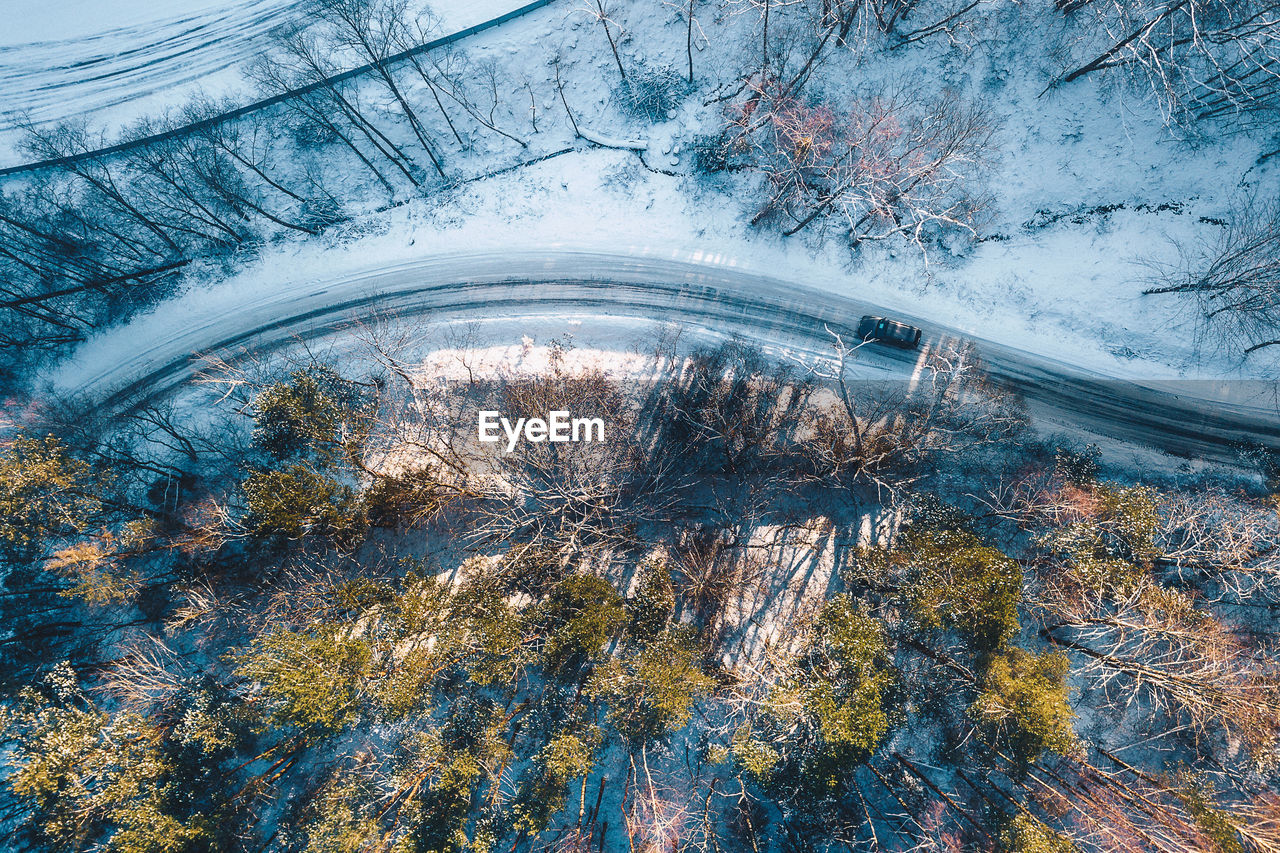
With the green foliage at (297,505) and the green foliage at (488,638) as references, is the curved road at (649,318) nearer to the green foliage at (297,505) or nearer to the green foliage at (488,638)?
the green foliage at (297,505)

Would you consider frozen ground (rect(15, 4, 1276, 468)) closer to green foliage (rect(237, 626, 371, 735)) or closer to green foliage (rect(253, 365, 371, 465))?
green foliage (rect(253, 365, 371, 465))

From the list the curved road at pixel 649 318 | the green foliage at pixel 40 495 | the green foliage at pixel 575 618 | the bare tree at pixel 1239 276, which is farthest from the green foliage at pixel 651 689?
the bare tree at pixel 1239 276

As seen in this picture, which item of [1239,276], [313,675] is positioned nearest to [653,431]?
[313,675]

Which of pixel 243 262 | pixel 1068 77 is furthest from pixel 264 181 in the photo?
pixel 1068 77

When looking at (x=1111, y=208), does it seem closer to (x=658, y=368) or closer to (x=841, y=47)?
(x=841, y=47)

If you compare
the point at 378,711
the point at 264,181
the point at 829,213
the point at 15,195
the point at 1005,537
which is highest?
the point at 829,213

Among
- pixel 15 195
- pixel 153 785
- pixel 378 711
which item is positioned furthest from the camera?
→ pixel 15 195
